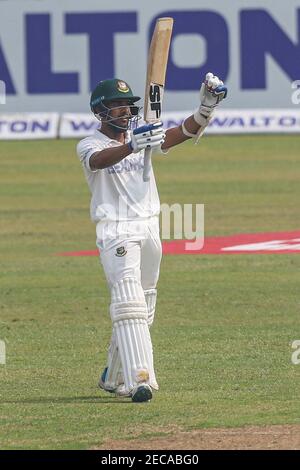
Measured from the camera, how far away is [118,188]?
8.00m

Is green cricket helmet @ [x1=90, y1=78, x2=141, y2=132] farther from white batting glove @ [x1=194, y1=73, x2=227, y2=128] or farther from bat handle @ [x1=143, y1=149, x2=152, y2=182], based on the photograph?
white batting glove @ [x1=194, y1=73, x2=227, y2=128]

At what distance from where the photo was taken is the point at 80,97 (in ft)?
103

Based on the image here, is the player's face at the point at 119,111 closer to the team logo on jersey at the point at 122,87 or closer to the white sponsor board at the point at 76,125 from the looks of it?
the team logo on jersey at the point at 122,87

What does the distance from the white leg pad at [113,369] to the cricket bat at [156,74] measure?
1089 mm

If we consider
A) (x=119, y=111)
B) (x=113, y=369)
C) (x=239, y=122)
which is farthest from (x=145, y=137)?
(x=239, y=122)

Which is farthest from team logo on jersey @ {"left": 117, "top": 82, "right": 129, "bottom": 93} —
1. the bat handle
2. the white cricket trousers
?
the white cricket trousers

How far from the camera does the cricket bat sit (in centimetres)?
800

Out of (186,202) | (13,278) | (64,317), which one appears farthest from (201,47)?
(64,317)

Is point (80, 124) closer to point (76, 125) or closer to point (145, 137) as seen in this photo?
point (76, 125)

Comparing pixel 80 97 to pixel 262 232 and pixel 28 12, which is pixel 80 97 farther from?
pixel 262 232

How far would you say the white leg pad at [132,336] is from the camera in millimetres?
7684

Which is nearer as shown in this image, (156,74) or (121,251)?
(121,251)

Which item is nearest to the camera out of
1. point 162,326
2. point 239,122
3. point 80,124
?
point 162,326

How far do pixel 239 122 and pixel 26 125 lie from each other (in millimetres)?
5220
